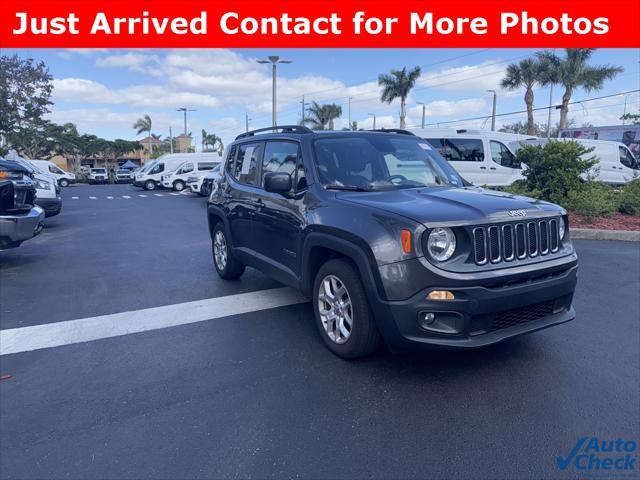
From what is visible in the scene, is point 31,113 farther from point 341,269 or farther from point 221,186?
point 341,269

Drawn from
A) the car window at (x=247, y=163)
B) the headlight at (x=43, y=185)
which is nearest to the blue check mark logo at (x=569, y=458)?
the car window at (x=247, y=163)

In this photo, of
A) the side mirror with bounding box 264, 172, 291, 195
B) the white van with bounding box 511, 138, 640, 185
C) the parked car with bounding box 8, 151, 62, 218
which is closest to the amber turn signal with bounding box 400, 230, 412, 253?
the side mirror with bounding box 264, 172, 291, 195

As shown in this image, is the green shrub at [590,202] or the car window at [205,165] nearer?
the green shrub at [590,202]

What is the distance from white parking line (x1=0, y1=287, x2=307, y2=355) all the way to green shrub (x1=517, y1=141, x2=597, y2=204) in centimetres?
800

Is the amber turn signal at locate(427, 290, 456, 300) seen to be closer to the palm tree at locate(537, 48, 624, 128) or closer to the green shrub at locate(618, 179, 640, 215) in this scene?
the green shrub at locate(618, 179, 640, 215)

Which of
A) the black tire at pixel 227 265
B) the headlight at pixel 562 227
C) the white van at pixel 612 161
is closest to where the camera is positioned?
the headlight at pixel 562 227

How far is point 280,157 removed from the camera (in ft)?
16.2

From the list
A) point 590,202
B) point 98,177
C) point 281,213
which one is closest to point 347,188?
point 281,213

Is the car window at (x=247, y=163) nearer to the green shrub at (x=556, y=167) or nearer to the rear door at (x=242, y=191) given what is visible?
the rear door at (x=242, y=191)

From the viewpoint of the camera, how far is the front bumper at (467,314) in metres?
3.13

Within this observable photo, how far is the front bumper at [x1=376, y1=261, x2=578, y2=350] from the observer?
313cm

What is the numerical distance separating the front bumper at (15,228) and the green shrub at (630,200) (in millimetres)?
11843

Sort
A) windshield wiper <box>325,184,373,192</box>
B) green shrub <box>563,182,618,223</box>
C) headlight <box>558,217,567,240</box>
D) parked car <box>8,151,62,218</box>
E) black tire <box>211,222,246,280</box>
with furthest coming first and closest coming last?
parked car <box>8,151,62,218</box> → green shrub <box>563,182,618,223</box> → black tire <box>211,222,246,280</box> → windshield wiper <box>325,184,373,192</box> → headlight <box>558,217,567,240</box>

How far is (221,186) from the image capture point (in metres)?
6.18
